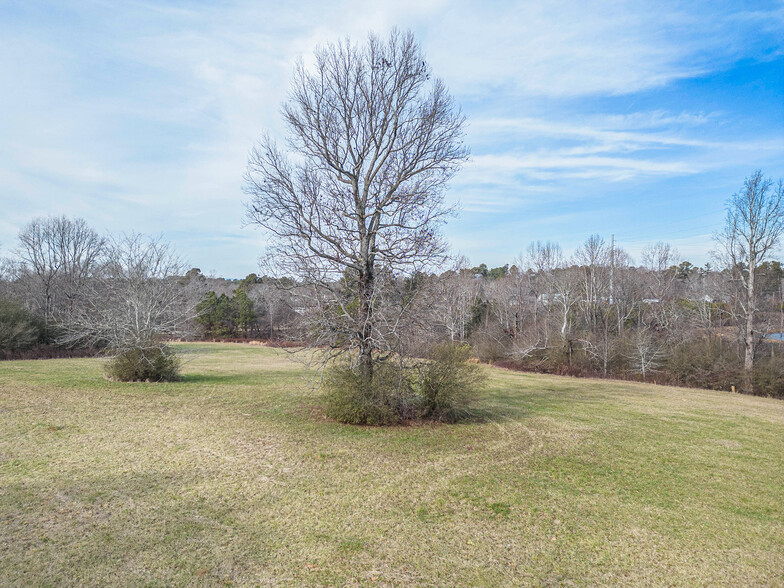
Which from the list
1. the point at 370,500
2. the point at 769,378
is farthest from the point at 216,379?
the point at 769,378

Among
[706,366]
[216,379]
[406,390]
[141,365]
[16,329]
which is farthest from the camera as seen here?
[706,366]

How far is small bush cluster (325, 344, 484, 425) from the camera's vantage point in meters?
9.50

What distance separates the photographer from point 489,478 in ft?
22.0

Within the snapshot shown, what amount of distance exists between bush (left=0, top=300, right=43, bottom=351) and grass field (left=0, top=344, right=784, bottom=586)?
48.6ft

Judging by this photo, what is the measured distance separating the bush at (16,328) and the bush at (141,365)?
11.7 meters

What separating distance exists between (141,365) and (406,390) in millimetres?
9587

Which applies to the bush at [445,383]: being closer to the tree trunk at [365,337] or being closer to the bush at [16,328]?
the tree trunk at [365,337]

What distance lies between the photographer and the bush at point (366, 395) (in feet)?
31.1

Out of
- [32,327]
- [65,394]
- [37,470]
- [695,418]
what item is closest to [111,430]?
[37,470]

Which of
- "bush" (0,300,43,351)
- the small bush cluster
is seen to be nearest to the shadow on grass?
the small bush cluster

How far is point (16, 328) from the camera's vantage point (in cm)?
2217

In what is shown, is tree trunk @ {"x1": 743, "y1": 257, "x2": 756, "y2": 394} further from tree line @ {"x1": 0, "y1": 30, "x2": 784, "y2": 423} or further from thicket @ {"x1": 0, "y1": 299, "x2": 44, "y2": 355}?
thicket @ {"x1": 0, "y1": 299, "x2": 44, "y2": 355}

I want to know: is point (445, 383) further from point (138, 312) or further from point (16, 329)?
point (16, 329)

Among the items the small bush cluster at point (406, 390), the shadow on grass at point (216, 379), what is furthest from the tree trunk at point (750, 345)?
the shadow on grass at point (216, 379)
